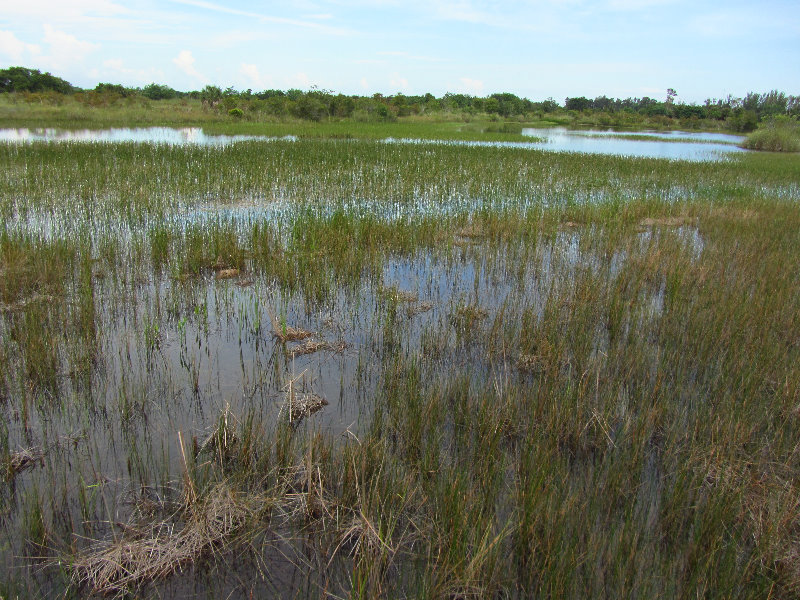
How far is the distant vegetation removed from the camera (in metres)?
A: 38.3

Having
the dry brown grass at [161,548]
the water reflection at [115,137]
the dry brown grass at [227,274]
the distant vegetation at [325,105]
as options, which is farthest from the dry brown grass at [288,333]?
the distant vegetation at [325,105]

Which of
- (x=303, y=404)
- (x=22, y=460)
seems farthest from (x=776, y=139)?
(x=22, y=460)

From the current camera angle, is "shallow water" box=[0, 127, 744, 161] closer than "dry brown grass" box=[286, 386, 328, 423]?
No

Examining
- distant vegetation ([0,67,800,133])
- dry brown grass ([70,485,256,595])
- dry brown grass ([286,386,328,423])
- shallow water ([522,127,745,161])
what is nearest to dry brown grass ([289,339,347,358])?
dry brown grass ([286,386,328,423])

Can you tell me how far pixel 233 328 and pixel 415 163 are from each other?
451 inches

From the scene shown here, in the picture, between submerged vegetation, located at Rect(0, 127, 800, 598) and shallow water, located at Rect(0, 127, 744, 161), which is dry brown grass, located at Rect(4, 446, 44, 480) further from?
shallow water, located at Rect(0, 127, 744, 161)

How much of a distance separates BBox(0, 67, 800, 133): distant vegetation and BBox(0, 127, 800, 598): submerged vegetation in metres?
33.6

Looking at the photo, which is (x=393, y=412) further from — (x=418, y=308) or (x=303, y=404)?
(x=418, y=308)

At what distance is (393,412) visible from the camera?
3.48m

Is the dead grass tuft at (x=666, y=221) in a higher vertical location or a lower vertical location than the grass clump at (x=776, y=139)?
lower

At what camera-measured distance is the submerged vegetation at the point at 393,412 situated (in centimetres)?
233

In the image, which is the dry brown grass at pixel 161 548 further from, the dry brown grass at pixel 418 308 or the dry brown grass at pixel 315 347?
the dry brown grass at pixel 418 308

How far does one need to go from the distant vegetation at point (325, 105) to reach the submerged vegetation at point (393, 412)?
1322 inches

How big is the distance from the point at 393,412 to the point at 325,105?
129 ft
